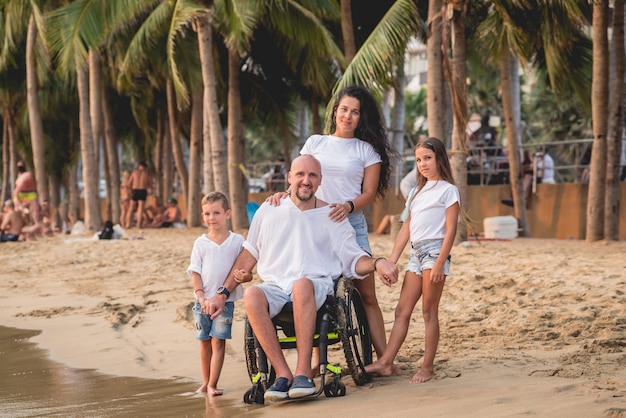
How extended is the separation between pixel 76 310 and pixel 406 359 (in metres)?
4.26

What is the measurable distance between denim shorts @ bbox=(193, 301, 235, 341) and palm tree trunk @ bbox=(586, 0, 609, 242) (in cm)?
996

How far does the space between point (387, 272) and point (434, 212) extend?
53cm

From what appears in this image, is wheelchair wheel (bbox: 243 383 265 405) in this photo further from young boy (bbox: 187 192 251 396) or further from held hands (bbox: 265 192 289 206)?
held hands (bbox: 265 192 289 206)

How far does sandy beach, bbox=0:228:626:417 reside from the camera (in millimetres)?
4902

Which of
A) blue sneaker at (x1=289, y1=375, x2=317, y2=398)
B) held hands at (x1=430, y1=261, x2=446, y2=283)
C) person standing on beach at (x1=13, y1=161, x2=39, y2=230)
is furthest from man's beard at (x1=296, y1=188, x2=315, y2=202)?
A: person standing on beach at (x1=13, y1=161, x2=39, y2=230)

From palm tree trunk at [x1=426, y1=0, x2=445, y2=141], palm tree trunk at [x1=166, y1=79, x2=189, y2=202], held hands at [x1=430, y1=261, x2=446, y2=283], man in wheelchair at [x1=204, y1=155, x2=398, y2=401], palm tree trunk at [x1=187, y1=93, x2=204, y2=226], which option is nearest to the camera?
man in wheelchair at [x1=204, y1=155, x2=398, y2=401]

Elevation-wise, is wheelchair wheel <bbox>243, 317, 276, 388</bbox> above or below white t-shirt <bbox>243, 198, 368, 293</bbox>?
below

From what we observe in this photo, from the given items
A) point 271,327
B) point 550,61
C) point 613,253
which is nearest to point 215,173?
point 550,61

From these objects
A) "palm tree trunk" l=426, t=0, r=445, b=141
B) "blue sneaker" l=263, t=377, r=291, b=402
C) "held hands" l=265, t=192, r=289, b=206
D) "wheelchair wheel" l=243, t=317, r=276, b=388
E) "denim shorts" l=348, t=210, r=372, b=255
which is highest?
"palm tree trunk" l=426, t=0, r=445, b=141

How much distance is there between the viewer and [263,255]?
5.48 metres

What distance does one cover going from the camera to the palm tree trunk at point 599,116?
13.9 m

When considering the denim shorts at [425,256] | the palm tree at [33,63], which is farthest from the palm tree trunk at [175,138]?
the denim shorts at [425,256]

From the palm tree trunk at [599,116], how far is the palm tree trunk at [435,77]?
2299mm

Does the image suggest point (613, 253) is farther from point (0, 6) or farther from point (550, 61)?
point (0, 6)
